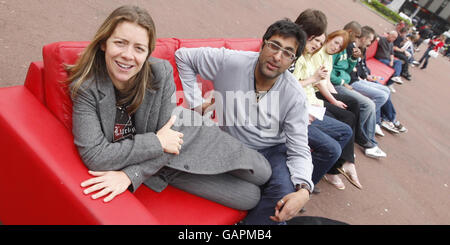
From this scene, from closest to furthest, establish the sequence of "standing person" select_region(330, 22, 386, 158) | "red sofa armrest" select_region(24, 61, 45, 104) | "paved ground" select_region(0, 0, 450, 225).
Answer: "red sofa armrest" select_region(24, 61, 45, 104) → "paved ground" select_region(0, 0, 450, 225) → "standing person" select_region(330, 22, 386, 158)

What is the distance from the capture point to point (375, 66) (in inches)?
228

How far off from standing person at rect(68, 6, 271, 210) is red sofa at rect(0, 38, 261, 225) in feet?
0.22

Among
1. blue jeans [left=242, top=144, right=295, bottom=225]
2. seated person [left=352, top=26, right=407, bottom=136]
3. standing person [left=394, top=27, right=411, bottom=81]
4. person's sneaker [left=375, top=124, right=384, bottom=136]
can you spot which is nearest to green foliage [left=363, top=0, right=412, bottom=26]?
standing person [left=394, top=27, right=411, bottom=81]

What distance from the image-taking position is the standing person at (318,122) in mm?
2463

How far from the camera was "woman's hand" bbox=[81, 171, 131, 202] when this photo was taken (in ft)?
3.84

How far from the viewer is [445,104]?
8375 mm

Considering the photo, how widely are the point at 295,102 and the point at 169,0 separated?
4.73 metres

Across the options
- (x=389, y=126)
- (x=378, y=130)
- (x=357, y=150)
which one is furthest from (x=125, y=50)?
(x=389, y=126)

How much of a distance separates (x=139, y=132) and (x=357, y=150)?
375cm

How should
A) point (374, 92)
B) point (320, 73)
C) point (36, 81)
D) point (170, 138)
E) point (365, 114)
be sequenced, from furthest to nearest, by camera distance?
point (374, 92) → point (365, 114) → point (320, 73) → point (170, 138) → point (36, 81)

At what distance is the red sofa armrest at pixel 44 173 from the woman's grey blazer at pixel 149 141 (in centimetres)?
11

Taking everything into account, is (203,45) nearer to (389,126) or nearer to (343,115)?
(343,115)

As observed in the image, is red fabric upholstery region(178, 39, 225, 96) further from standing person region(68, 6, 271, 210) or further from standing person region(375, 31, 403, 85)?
standing person region(375, 31, 403, 85)

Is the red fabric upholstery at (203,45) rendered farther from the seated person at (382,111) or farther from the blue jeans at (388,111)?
the blue jeans at (388,111)
